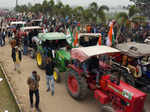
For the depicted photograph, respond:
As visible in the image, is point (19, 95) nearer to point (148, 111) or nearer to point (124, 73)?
point (124, 73)

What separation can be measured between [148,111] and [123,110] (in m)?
1.55

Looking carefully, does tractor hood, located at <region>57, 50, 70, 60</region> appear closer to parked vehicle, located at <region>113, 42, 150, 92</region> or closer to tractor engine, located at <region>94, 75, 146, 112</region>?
parked vehicle, located at <region>113, 42, 150, 92</region>

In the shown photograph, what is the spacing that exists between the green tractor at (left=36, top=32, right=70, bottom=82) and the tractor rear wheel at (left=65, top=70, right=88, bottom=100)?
4.21ft

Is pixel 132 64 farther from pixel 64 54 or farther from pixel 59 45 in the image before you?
pixel 59 45

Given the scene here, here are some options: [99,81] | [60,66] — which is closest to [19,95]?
[60,66]

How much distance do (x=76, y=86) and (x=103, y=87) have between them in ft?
3.86

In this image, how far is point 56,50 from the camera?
9.84 metres

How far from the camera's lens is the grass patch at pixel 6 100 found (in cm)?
685

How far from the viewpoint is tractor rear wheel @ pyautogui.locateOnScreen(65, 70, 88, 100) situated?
22.4ft

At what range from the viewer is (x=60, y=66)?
30.8 ft

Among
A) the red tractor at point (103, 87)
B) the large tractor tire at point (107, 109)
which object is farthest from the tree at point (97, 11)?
the large tractor tire at point (107, 109)

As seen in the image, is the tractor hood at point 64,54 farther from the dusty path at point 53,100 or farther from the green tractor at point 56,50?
the dusty path at point 53,100

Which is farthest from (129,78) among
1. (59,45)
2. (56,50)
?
(59,45)

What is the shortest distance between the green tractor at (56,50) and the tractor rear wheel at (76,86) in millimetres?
1282
